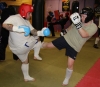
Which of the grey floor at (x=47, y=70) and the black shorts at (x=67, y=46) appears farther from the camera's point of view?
the grey floor at (x=47, y=70)

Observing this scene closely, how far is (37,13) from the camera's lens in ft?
12.1

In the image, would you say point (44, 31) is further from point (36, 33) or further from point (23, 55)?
point (23, 55)

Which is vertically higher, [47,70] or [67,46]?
[67,46]

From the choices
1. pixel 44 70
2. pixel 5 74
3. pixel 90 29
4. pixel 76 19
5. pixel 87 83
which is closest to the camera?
pixel 76 19

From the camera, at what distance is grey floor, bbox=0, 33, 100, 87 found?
100 inches

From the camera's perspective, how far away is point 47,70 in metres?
3.09

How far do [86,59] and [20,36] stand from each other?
89.8 inches

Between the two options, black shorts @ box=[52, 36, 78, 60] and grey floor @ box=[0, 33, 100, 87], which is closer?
black shorts @ box=[52, 36, 78, 60]

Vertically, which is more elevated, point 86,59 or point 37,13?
Result: point 37,13

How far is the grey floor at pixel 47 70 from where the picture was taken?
254cm

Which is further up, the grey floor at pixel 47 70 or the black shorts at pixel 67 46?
the black shorts at pixel 67 46

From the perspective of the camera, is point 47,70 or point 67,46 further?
point 47,70

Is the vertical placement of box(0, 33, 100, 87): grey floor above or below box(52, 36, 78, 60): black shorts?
below

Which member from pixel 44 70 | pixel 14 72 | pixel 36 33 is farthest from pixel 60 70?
pixel 36 33
